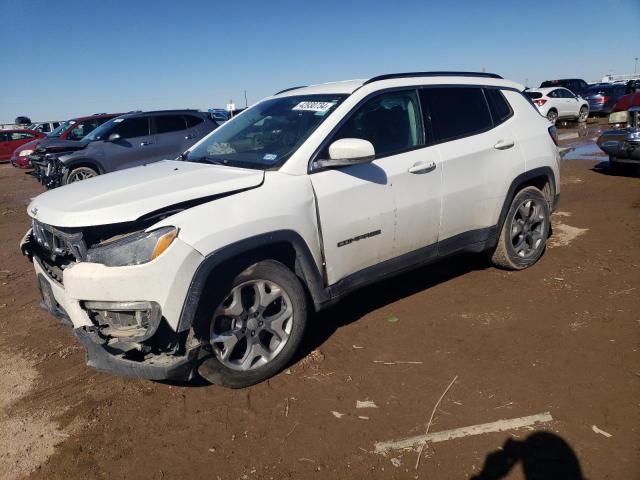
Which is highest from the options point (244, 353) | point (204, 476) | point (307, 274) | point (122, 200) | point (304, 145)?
point (304, 145)

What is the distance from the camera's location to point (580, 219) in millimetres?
6684

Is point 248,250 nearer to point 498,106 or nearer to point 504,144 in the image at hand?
point 504,144

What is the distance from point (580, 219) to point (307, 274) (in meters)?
4.99

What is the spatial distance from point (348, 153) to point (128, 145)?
352 inches

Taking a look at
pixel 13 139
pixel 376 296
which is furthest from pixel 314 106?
pixel 13 139

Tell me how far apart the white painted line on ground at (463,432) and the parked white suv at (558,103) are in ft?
66.0

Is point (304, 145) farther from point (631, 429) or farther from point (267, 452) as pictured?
point (631, 429)

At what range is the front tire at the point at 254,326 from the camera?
300 cm

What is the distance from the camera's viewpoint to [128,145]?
10.8 meters

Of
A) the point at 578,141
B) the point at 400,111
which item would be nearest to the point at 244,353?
the point at 400,111

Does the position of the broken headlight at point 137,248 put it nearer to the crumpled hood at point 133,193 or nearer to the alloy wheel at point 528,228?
the crumpled hood at point 133,193

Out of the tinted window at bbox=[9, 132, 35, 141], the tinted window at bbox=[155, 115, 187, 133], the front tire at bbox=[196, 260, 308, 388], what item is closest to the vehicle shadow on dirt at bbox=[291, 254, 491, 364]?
the front tire at bbox=[196, 260, 308, 388]

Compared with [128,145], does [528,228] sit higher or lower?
lower

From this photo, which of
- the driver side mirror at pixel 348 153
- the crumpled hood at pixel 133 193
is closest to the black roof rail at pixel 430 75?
the driver side mirror at pixel 348 153
